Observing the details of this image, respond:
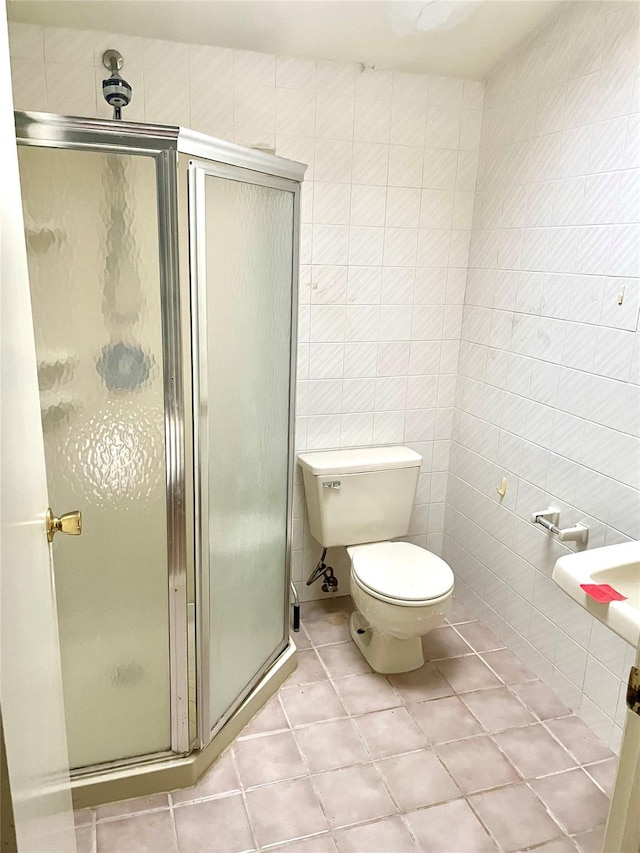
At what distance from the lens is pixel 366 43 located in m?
2.15

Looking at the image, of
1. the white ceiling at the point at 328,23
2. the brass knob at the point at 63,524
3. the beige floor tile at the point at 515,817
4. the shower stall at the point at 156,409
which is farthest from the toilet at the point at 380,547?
the white ceiling at the point at 328,23

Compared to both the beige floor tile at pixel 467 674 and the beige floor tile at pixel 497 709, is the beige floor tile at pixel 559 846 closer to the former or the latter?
the beige floor tile at pixel 497 709

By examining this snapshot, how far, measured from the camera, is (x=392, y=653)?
90.7 inches

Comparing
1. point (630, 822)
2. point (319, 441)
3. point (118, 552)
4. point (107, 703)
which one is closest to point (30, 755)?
point (630, 822)

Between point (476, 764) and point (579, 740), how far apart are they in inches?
14.3

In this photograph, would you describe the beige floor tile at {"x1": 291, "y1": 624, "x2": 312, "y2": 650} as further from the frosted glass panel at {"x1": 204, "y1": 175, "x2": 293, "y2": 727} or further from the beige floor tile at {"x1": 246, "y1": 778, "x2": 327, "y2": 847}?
the beige floor tile at {"x1": 246, "y1": 778, "x2": 327, "y2": 847}

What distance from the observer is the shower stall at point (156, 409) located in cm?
142

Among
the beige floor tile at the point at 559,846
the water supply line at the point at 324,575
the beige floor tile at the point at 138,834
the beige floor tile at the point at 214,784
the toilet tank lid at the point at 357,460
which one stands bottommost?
the beige floor tile at the point at 138,834

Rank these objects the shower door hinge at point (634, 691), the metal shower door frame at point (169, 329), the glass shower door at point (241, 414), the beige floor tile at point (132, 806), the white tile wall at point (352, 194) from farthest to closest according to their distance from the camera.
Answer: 1. the white tile wall at point (352, 194)
2. the beige floor tile at point (132, 806)
3. the glass shower door at point (241, 414)
4. the metal shower door frame at point (169, 329)
5. the shower door hinge at point (634, 691)

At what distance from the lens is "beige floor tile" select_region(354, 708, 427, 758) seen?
199 cm

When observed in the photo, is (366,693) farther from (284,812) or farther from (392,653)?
(284,812)

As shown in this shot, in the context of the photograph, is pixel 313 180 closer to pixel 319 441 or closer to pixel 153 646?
pixel 319 441

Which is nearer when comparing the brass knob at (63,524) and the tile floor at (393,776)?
the brass knob at (63,524)

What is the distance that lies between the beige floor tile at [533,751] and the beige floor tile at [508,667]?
0.24 m
